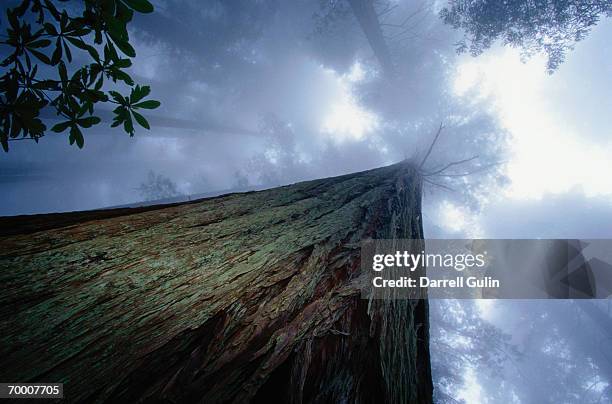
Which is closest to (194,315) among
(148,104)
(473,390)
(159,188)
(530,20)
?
(148,104)

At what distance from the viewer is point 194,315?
2.65ft

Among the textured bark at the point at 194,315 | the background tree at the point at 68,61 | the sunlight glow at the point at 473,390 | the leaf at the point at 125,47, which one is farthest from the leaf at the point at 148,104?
the sunlight glow at the point at 473,390

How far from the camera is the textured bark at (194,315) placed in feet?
2.04

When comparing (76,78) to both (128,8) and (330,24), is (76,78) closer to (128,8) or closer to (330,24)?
(128,8)

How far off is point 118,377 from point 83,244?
560 mm

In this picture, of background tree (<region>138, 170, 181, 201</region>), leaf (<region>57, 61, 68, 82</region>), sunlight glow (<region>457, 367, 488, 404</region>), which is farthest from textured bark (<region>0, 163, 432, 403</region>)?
sunlight glow (<region>457, 367, 488, 404</region>)

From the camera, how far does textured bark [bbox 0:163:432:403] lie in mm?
621

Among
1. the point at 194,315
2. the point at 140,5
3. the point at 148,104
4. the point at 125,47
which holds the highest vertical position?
the point at 140,5

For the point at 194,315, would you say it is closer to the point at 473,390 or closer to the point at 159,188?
the point at 159,188

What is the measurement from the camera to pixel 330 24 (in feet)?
58.0

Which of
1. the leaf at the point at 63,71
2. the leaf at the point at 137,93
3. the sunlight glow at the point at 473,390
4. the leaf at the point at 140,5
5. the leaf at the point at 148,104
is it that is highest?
the leaf at the point at 140,5

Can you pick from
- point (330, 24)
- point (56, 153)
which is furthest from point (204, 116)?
point (56, 153)

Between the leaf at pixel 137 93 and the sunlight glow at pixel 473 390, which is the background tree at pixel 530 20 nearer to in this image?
the leaf at pixel 137 93

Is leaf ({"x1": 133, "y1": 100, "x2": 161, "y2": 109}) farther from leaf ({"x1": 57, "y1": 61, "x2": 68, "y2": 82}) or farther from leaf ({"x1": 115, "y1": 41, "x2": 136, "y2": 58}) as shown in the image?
leaf ({"x1": 57, "y1": 61, "x2": 68, "y2": 82})
